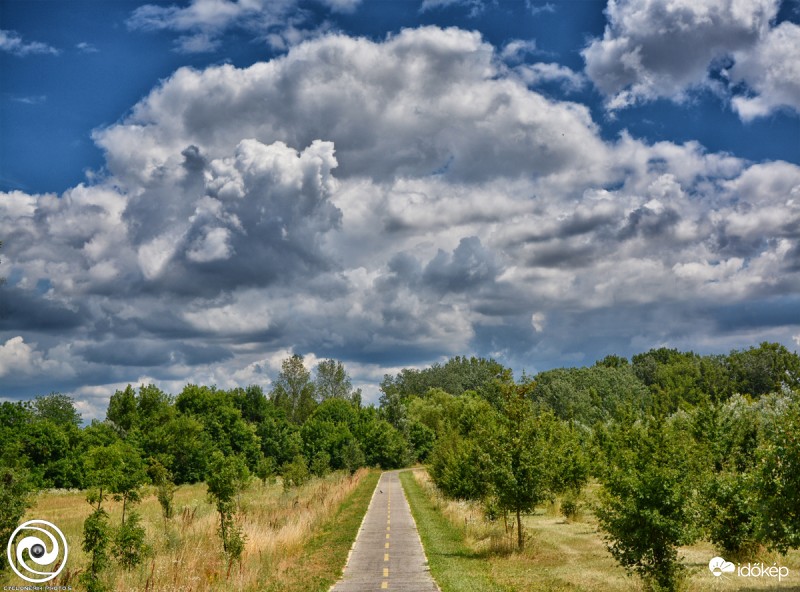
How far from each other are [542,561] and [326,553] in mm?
8980

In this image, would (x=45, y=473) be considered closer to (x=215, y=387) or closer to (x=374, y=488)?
(x=374, y=488)

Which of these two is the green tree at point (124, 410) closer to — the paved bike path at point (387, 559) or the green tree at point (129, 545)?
the paved bike path at point (387, 559)

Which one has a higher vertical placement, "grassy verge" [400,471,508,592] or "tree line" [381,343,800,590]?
"tree line" [381,343,800,590]

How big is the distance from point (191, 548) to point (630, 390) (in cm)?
15466

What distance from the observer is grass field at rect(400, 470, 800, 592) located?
20812mm

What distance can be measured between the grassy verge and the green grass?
3.55 m

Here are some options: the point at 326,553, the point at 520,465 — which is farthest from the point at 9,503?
→ the point at 520,465

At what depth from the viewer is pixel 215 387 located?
12744 cm

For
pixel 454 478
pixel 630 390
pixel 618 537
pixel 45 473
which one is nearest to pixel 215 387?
pixel 45 473

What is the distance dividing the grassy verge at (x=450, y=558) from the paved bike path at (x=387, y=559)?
0.41m

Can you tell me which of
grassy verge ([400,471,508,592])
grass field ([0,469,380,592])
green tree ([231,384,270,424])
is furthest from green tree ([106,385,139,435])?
grassy verge ([400,471,508,592])

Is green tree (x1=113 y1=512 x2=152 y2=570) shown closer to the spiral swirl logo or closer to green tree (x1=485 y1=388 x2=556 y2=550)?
the spiral swirl logo

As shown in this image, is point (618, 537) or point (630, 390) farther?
point (630, 390)

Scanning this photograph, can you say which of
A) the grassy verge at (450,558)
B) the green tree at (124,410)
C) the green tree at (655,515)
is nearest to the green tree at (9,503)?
the grassy verge at (450,558)
